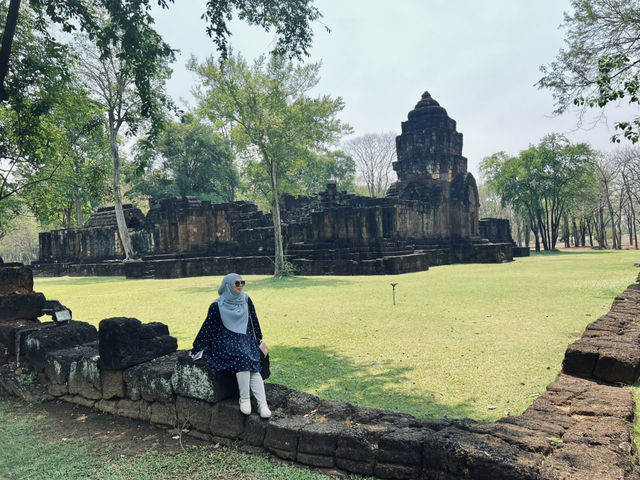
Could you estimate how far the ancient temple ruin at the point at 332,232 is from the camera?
19.5m

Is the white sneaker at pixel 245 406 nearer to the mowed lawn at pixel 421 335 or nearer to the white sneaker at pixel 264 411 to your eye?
the white sneaker at pixel 264 411

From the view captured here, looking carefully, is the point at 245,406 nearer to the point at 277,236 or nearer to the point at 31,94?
the point at 31,94

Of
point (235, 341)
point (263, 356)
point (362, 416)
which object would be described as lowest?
point (362, 416)

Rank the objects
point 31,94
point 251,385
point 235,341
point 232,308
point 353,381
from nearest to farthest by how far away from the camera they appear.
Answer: point 251,385 → point 235,341 → point 232,308 → point 353,381 → point 31,94

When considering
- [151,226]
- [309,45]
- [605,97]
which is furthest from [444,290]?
[151,226]

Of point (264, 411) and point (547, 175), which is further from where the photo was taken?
point (547, 175)

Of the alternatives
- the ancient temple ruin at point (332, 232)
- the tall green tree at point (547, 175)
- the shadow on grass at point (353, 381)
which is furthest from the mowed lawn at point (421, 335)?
the tall green tree at point (547, 175)

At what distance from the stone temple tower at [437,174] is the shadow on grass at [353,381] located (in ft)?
72.7

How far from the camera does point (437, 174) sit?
1084 inches

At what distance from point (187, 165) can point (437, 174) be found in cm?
2408

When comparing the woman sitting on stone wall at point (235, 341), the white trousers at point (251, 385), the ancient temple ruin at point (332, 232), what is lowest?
the white trousers at point (251, 385)

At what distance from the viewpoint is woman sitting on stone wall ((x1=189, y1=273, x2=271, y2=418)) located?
129 inches

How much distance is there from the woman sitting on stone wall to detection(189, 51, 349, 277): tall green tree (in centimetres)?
1467

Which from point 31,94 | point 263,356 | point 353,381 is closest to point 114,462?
point 263,356
